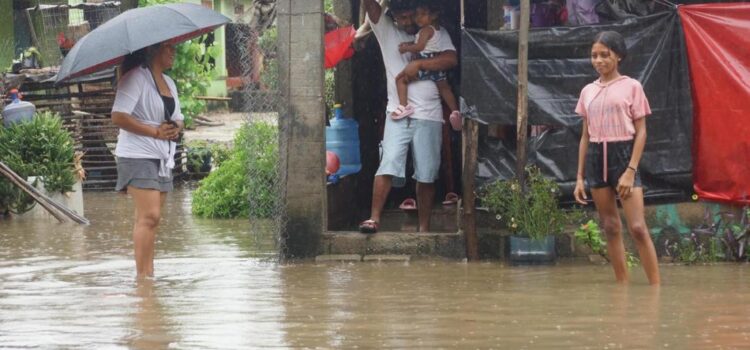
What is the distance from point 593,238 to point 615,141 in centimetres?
147

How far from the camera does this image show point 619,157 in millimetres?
8875

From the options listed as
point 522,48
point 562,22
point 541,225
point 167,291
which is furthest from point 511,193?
point 167,291

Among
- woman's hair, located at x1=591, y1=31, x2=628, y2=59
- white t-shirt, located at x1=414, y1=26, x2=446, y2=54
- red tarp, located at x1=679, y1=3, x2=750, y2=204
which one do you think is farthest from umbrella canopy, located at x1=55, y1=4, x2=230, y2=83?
red tarp, located at x1=679, y1=3, x2=750, y2=204

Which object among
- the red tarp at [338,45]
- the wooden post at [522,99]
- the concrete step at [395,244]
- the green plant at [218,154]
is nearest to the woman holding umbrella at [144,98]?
the concrete step at [395,244]

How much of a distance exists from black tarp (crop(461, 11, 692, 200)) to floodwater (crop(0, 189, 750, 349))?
2.94 ft

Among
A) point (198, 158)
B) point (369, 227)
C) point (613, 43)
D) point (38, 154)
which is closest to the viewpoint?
point (613, 43)

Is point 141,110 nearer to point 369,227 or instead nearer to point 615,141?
point 369,227

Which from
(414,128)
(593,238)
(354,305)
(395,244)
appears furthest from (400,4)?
(354,305)

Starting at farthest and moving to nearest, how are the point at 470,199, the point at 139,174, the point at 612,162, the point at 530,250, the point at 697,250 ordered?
the point at 470,199 < the point at 697,250 < the point at 530,250 < the point at 139,174 < the point at 612,162

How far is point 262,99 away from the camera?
36.5 ft

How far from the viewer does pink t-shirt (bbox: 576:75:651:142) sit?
8812mm

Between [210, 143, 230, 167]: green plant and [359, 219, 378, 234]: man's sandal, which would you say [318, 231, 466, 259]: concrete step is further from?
[210, 143, 230, 167]: green plant

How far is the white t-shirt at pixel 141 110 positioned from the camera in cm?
934

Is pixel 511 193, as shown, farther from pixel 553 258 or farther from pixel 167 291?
pixel 167 291
